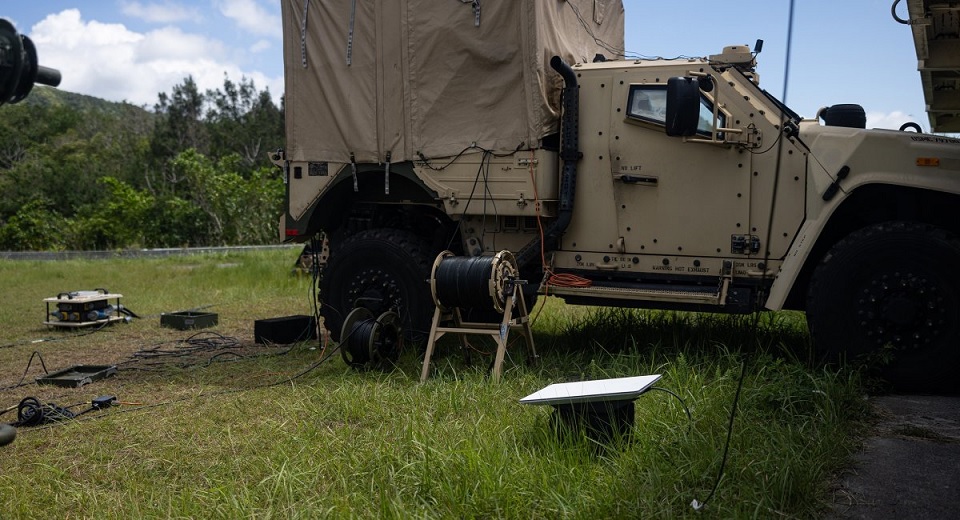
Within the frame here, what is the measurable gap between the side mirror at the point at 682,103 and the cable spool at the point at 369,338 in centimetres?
267

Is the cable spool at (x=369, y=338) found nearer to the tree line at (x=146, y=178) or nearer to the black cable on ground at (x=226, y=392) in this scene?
the black cable on ground at (x=226, y=392)

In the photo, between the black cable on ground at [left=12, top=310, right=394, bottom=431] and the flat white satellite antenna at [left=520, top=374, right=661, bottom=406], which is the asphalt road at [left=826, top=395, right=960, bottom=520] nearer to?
the flat white satellite antenna at [left=520, top=374, right=661, bottom=406]

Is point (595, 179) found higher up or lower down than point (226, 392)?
higher up

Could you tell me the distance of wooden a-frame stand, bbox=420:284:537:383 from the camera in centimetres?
617

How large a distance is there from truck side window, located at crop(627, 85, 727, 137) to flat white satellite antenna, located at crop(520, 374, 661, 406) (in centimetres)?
272

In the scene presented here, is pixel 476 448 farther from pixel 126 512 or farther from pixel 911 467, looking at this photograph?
pixel 911 467

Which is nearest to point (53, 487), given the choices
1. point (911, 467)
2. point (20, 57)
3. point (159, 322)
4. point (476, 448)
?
point (476, 448)

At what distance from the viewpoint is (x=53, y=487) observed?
432cm

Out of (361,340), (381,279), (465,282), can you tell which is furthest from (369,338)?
(381,279)

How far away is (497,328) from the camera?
6531 millimetres

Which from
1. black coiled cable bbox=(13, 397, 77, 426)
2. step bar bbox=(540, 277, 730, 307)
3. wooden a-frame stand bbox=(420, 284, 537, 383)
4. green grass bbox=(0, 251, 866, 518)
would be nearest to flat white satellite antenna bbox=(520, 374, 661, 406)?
green grass bbox=(0, 251, 866, 518)

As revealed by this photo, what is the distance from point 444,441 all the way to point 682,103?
293 cm

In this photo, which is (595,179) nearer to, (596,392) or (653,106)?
(653,106)

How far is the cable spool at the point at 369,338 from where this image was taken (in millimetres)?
6660
